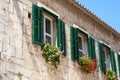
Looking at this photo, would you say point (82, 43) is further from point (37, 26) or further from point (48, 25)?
point (37, 26)

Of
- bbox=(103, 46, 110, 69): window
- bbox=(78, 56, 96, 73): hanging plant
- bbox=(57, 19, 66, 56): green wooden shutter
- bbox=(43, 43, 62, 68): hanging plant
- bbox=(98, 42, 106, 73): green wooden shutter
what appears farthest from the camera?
bbox=(103, 46, 110, 69): window

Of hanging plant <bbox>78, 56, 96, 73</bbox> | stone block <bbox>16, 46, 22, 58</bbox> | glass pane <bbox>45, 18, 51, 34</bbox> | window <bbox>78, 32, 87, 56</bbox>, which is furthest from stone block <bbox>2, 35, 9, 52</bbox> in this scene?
window <bbox>78, 32, 87, 56</bbox>

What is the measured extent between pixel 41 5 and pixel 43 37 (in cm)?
111

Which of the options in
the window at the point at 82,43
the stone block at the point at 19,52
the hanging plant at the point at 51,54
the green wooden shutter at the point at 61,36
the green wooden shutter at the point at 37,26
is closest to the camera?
the stone block at the point at 19,52

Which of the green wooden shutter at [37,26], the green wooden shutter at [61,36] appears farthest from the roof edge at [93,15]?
the green wooden shutter at [37,26]

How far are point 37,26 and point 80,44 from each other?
3.39 m

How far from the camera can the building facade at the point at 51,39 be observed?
387 inches

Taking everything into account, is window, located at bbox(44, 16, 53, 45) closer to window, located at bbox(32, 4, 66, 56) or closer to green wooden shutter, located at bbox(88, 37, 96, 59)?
window, located at bbox(32, 4, 66, 56)

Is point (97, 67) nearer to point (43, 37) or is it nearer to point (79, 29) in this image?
point (79, 29)

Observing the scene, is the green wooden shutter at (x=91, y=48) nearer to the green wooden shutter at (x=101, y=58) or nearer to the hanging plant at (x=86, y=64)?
the green wooden shutter at (x=101, y=58)

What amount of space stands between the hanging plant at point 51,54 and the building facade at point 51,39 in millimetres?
136

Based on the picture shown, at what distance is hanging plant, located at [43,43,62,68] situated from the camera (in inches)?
433

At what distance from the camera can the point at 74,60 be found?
12547mm

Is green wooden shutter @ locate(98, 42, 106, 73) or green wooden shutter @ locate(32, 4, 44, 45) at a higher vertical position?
green wooden shutter @ locate(32, 4, 44, 45)
